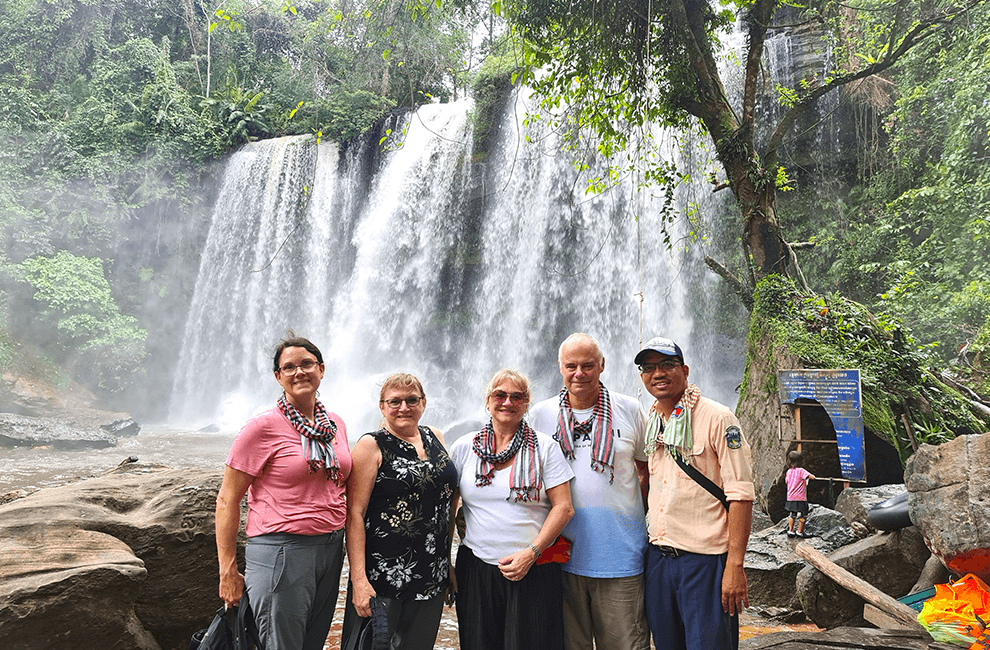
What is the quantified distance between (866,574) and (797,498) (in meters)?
1.81

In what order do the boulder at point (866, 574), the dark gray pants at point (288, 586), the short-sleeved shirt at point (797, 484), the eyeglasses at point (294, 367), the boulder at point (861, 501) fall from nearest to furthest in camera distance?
1. the dark gray pants at point (288, 586)
2. the eyeglasses at point (294, 367)
3. the boulder at point (866, 574)
4. the boulder at point (861, 501)
5. the short-sleeved shirt at point (797, 484)

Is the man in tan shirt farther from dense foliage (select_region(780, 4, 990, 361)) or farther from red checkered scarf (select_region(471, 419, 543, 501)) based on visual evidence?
dense foliage (select_region(780, 4, 990, 361))

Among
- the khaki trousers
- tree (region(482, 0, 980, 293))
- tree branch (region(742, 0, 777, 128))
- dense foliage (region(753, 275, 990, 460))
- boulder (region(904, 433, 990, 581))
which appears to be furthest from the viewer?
tree branch (region(742, 0, 777, 128))

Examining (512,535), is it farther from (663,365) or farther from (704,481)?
(663,365)

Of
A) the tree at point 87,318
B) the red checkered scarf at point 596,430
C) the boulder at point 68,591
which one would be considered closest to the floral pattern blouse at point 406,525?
the red checkered scarf at point 596,430

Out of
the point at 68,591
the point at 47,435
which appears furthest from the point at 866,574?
the point at 47,435

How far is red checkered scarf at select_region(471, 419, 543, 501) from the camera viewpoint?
2.26 metres

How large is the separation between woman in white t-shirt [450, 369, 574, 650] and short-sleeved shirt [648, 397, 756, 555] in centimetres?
37

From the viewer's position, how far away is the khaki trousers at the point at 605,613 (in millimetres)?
2311

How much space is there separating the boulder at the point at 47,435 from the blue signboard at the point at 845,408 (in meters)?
14.5

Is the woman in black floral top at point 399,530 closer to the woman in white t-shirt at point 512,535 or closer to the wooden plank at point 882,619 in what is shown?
the woman in white t-shirt at point 512,535

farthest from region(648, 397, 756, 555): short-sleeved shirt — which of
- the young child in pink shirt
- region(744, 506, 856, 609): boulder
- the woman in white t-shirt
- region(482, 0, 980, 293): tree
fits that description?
the young child in pink shirt

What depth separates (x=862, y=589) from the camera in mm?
3814

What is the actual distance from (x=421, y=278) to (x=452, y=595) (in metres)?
14.8
